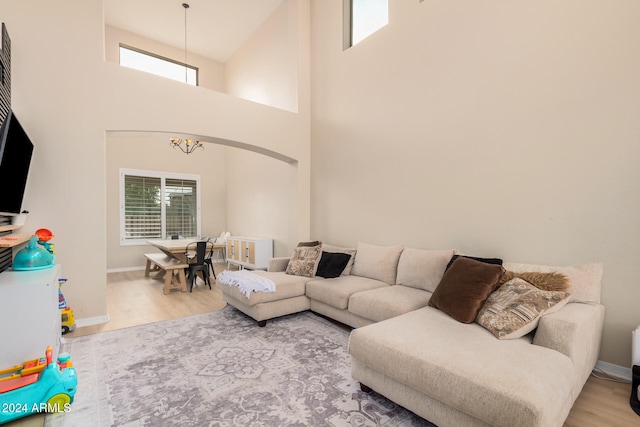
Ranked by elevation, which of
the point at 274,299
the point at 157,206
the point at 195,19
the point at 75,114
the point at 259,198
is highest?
the point at 195,19

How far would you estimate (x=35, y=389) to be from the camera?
6.23 feet

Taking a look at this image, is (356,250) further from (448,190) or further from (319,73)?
(319,73)

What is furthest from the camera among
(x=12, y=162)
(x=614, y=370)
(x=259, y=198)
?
(x=259, y=198)

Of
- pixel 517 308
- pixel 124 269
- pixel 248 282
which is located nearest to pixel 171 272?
pixel 248 282

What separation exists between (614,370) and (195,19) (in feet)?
26.5

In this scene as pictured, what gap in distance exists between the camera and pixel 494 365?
1.63 m

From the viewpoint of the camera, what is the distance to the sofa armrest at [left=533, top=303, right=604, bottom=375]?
1.86 m

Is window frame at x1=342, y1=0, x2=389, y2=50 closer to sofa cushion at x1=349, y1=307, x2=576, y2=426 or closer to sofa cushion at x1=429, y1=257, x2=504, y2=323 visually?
sofa cushion at x1=429, y1=257, x2=504, y2=323

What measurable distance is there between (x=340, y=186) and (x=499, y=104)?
8.15 ft

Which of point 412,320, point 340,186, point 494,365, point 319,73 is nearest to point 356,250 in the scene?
point 340,186

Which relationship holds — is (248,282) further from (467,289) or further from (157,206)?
(157,206)

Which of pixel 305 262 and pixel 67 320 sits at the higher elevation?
pixel 305 262

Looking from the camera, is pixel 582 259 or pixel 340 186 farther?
pixel 340 186

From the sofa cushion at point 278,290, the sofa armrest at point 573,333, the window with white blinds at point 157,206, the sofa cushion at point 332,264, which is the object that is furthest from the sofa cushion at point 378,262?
the window with white blinds at point 157,206
